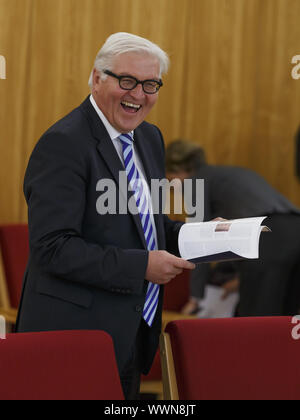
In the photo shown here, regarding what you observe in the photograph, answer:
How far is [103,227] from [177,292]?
7.56 ft

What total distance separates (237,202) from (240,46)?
75.0 inches

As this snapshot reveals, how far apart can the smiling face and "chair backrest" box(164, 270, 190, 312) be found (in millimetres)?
2240

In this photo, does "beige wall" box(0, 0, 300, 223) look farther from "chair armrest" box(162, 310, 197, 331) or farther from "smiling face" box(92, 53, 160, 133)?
"smiling face" box(92, 53, 160, 133)

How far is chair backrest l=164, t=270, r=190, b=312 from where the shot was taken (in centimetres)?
445

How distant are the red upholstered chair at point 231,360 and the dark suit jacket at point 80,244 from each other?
0.29 meters

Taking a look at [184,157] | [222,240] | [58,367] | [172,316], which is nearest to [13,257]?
[172,316]

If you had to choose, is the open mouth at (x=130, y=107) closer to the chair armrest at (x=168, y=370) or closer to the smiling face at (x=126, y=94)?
the smiling face at (x=126, y=94)

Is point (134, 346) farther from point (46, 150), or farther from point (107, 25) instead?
point (107, 25)

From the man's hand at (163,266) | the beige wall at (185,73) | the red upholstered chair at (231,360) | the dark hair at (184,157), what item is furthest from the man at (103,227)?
the beige wall at (185,73)

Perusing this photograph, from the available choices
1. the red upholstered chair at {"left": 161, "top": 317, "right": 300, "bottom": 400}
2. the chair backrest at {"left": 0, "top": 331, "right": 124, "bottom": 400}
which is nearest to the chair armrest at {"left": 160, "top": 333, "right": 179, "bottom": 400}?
the red upholstered chair at {"left": 161, "top": 317, "right": 300, "bottom": 400}

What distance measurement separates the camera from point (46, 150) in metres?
2.16

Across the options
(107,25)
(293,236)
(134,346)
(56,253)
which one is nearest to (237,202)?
(293,236)

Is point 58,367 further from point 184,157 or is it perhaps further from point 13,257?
point 184,157

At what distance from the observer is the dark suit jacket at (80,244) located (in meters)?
2.12
